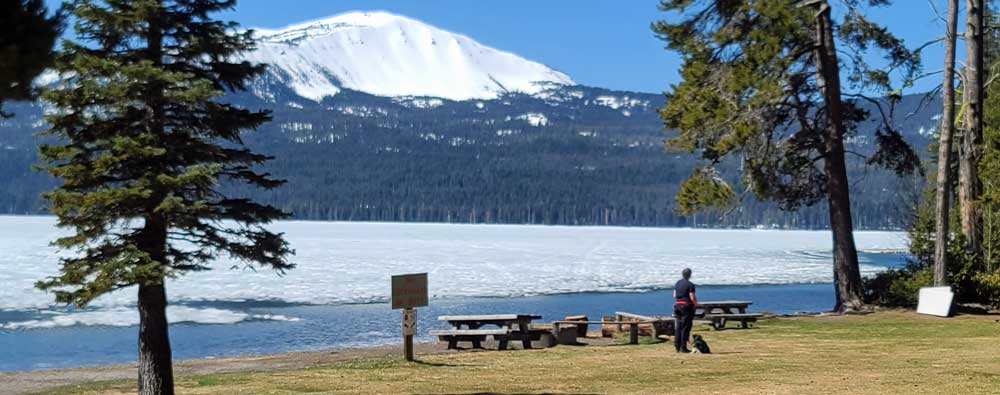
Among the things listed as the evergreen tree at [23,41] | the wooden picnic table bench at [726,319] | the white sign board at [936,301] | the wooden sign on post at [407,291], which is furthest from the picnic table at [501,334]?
the evergreen tree at [23,41]

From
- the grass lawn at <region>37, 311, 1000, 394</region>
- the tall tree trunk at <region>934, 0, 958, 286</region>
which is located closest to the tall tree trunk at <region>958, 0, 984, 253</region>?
the tall tree trunk at <region>934, 0, 958, 286</region>

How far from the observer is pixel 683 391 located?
1220 cm

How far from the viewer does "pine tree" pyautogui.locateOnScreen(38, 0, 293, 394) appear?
11352 millimetres

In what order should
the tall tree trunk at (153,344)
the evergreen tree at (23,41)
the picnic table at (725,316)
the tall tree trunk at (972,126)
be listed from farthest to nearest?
the tall tree trunk at (972,126), the picnic table at (725,316), the tall tree trunk at (153,344), the evergreen tree at (23,41)

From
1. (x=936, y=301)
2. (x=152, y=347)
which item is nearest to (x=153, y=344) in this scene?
(x=152, y=347)

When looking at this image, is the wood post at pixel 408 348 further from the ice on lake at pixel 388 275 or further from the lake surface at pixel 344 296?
the ice on lake at pixel 388 275

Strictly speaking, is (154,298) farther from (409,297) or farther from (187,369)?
(409,297)

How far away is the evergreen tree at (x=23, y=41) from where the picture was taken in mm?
6430

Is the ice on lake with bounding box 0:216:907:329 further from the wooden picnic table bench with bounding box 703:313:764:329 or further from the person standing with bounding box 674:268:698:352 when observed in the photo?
the person standing with bounding box 674:268:698:352

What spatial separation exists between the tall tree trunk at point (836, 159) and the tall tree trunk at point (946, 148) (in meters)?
Answer: 1.92

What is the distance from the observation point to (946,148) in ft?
76.9

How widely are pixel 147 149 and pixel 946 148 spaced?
1827cm

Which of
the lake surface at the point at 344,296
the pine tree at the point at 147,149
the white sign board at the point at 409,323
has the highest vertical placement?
the pine tree at the point at 147,149

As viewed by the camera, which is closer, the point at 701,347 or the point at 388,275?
the point at 701,347
